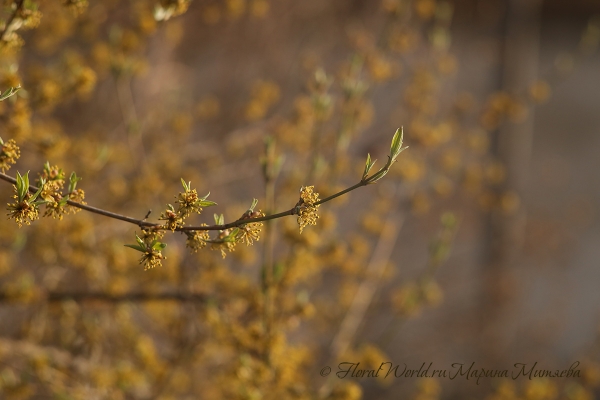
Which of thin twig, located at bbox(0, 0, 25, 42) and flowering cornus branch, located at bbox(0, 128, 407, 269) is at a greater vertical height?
thin twig, located at bbox(0, 0, 25, 42)

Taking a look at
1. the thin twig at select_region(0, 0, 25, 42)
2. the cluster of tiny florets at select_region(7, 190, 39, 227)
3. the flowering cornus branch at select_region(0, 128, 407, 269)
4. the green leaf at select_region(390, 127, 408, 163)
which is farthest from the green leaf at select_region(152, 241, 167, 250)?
the thin twig at select_region(0, 0, 25, 42)

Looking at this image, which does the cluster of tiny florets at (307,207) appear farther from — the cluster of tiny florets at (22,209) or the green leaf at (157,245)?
the cluster of tiny florets at (22,209)

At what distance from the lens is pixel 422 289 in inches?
72.8

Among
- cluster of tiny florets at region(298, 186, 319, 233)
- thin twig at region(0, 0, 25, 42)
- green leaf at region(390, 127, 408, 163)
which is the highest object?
thin twig at region(0, 0, 25, 42)

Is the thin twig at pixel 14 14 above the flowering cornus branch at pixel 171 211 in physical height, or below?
above

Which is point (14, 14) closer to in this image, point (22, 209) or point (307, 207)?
point (22, 209)

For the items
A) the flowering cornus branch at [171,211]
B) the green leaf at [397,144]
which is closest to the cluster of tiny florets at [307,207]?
the flowering cornus branch at [171,211]

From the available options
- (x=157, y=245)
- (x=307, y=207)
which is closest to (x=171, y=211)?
(x=157, y=245)

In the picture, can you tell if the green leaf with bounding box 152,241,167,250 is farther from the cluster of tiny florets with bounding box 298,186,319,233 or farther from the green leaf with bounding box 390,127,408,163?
the green leaf with bounding box 390,127,408,163

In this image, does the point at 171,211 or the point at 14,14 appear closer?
the point at 171,211

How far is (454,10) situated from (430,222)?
1353mm

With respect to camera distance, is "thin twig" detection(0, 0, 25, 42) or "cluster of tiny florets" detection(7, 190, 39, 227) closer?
"cluster of tiny florets" detection(7, 190, 39, 227)

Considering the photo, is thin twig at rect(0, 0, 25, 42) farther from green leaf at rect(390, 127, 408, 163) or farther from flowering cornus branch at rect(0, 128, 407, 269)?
green leaf at rect(390, 127, 408, 163)

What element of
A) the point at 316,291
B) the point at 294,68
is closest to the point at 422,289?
the point at 316,291
